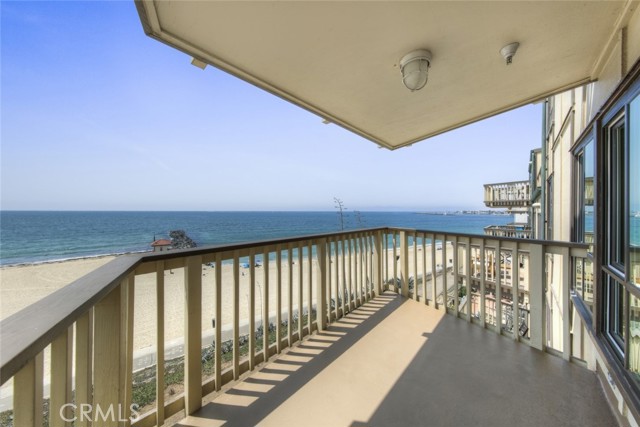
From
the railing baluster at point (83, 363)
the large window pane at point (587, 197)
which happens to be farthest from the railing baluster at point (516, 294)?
the railing baluster at point (83, 363)

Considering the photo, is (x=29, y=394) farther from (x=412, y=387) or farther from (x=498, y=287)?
(x=498, y=287)

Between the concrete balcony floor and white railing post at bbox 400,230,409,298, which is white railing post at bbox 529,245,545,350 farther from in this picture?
white railing post at bbox 400,230,409,298

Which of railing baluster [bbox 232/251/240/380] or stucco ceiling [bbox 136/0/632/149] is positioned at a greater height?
stucco ceiling [bbox 136/0/632/149]

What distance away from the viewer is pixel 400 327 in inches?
103

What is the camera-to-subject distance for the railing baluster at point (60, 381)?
667mm

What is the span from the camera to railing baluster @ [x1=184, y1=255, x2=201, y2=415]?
1.57 metres

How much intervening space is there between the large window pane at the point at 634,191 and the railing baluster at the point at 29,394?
2.14 meters

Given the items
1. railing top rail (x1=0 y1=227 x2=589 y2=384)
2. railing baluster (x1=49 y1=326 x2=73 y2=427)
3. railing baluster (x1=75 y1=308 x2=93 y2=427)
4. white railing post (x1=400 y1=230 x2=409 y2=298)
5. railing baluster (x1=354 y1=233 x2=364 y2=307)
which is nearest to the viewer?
railing top rail (x1=0 y1=227 x2=589 y2=384)

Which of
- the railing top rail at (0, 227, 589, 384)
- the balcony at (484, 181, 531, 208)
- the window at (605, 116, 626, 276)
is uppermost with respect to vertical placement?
the balcony at (484, 181, 531, 208)

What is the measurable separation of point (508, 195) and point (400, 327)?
9.21m

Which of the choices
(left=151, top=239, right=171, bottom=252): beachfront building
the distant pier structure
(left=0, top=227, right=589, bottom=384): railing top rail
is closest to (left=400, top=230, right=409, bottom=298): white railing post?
(left=151, top=239, right=171, bottom=252): beachfront building

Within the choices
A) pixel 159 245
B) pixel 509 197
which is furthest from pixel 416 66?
pixel 509 197

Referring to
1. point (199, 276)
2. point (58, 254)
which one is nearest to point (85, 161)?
point (58, 254)

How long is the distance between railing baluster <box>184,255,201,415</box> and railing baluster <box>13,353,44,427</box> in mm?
1023
